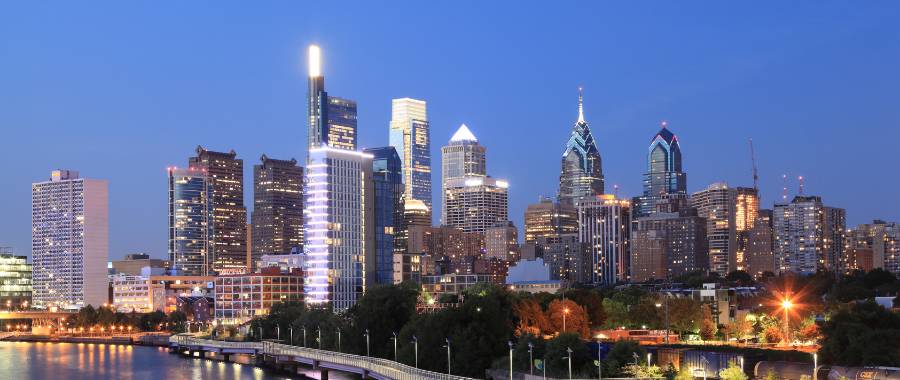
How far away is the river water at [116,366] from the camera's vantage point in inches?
4855

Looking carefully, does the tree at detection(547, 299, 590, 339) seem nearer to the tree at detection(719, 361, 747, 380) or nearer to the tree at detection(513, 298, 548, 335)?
Result: the tree at detection(513, 298, 548, 335)

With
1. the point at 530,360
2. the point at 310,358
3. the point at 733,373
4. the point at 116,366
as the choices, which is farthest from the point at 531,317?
the point at 733,373

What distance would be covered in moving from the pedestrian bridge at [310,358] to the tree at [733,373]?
1680cm

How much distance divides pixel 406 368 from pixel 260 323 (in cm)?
7370

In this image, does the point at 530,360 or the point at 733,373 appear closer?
the point at 733,373

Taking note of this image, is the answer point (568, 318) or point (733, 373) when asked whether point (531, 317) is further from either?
point (733, 373)

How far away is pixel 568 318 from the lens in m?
124

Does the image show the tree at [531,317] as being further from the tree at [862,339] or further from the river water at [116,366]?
the tree at [862,339]

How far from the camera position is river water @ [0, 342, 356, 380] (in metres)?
123

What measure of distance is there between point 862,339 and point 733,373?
38.3ft

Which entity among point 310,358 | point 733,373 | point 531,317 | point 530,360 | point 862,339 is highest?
point 862,339

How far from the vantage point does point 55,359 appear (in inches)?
6171

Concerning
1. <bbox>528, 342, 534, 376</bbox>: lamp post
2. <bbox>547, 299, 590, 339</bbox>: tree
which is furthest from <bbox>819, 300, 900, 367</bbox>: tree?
<bbox>547, 299, 590, 339</bbox>: tree

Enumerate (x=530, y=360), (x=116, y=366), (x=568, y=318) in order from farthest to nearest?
(x=116, y=366)
(x=568, y=318)
(x=530, y=360)
